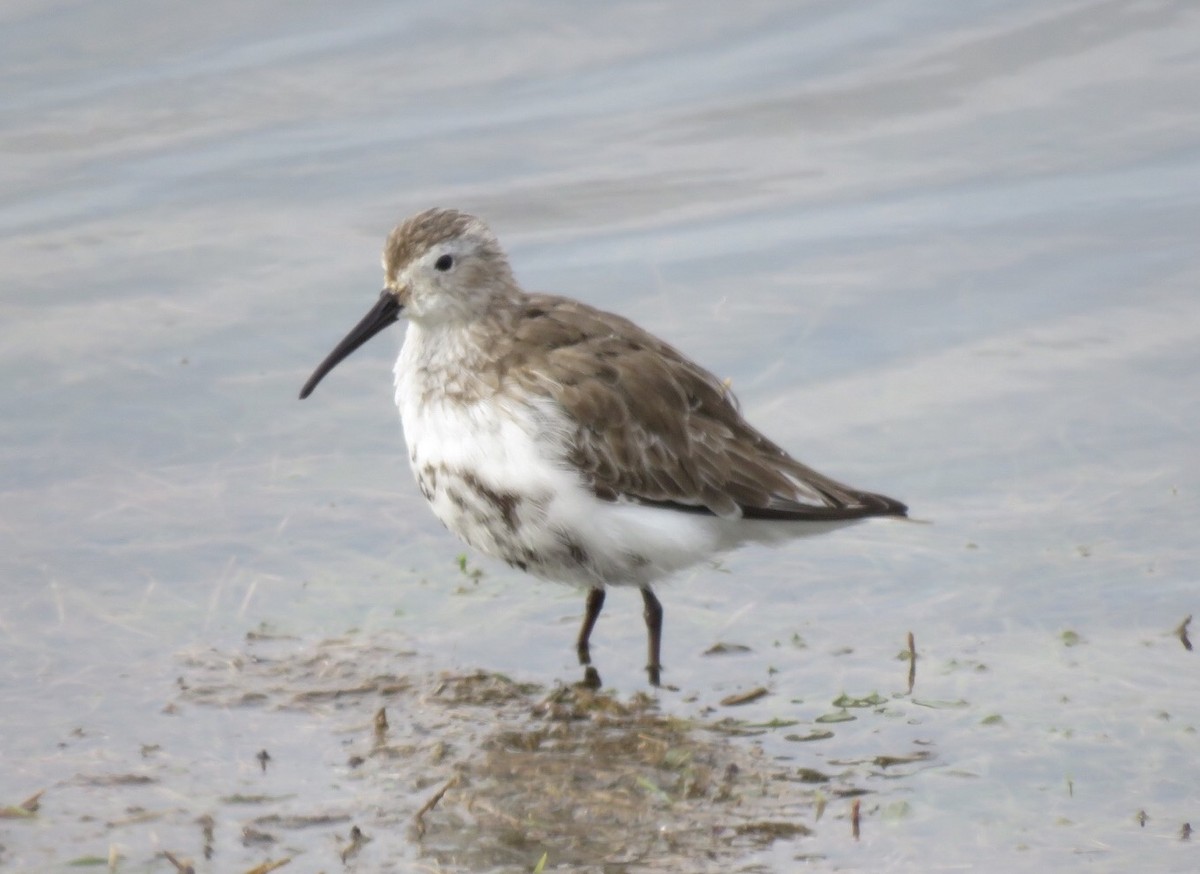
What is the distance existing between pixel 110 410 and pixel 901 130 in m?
6.67

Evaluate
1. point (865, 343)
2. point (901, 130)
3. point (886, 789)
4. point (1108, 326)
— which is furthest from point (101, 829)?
point (901, 130)

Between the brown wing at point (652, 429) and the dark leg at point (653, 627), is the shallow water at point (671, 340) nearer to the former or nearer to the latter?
the dark leg at point (653, 627)

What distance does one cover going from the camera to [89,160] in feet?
44.2

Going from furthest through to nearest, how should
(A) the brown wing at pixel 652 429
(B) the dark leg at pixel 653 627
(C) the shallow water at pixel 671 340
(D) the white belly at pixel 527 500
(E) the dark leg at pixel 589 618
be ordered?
(E) the dark leg at pixel 589 618
(B) the dark leg at pixel 653 627
(A) the brown wing at pixel 652 429
(D) the white belly at pixel 527 500
(C) the shallow water at pixel 671 340

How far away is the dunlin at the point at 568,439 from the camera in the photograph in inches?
283

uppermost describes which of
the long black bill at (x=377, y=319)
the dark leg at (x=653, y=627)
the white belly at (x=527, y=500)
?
the long black bill at (x=377, y=319)

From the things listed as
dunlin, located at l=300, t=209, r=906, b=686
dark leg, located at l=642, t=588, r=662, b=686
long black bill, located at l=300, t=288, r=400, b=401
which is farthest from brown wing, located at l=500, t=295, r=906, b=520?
long black bill, located at l=300, t=288, r=400, b=401

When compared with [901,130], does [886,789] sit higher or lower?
lower

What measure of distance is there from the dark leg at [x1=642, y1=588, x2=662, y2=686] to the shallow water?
0.08 meters

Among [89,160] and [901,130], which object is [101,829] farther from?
[901,130]

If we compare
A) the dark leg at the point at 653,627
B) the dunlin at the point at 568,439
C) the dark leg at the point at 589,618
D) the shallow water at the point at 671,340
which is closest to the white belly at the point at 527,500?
the dunlin at the point at 568,439

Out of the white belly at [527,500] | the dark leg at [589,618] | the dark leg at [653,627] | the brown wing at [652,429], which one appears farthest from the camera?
the dark leg at [589,618]

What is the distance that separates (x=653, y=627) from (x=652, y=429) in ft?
2.72

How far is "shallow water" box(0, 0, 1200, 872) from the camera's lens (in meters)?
6.56
